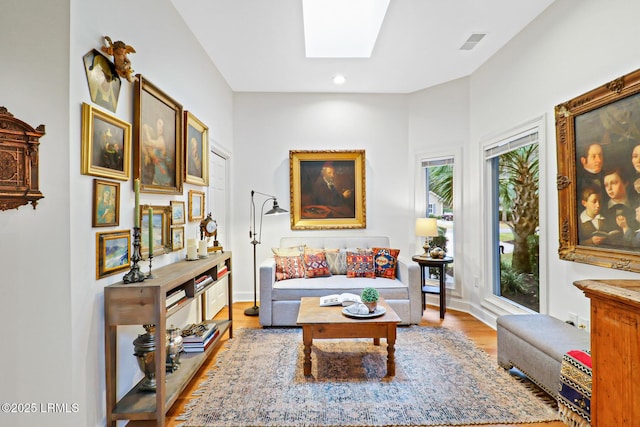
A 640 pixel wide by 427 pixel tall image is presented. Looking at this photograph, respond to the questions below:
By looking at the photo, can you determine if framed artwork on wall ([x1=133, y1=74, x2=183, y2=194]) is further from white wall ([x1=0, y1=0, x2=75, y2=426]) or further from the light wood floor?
the light wood floor

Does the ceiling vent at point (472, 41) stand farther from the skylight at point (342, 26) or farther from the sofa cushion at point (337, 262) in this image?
the sofa cushion at point (337, 262)

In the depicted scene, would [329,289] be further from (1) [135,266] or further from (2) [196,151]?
(1) [135,266]

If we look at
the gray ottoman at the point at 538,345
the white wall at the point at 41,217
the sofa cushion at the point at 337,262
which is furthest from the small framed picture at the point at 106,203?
the gray ottoman at the point at 538,345

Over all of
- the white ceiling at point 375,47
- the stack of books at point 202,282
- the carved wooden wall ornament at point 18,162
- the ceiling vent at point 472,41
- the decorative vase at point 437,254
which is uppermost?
the white ceiling at point 375,47

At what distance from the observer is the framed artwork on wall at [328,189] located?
461 centimetres

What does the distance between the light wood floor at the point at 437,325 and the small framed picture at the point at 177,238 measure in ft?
3.29

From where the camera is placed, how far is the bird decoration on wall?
5.83 feet

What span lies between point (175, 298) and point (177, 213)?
879 millimetres

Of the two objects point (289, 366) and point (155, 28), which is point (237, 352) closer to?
point (289, 366)

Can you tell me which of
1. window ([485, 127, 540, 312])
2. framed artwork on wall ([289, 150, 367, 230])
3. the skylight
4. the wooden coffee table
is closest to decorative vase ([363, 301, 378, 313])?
the wooden coffee table

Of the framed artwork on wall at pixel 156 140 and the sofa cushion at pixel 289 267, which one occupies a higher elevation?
the framed artwork on wall at pixel 156 140

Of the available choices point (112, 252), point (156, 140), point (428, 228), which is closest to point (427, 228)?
point (428, 228)

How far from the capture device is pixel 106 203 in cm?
180

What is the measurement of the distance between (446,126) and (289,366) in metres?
3.47
